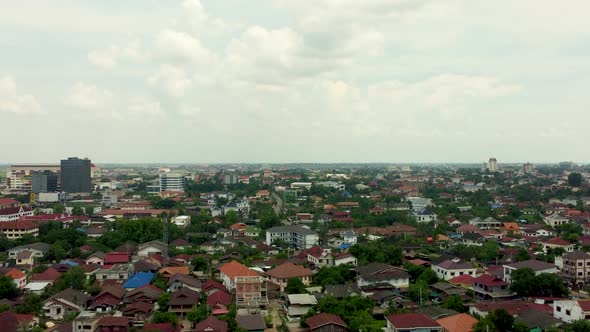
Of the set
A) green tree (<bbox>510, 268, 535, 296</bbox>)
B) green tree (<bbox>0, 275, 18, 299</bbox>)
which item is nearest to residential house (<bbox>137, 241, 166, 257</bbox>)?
green tree (<bbox>0, 275, 18, 299</bbox>)

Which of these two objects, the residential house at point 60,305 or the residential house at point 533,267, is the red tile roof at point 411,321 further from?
the residential house at point 60,305

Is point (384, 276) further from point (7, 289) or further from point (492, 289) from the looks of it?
point (7, 289)

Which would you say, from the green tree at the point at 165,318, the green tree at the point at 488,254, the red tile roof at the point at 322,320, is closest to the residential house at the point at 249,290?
the green tree at the point at 165,318

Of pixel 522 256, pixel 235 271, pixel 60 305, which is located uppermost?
pixel 522 256

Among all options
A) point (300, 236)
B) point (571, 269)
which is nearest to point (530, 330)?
point (571, 269)

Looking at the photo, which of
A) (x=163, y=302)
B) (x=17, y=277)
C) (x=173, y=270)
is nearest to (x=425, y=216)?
(x=173, y=270)

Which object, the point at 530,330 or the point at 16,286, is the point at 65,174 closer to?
the point at 16,286
